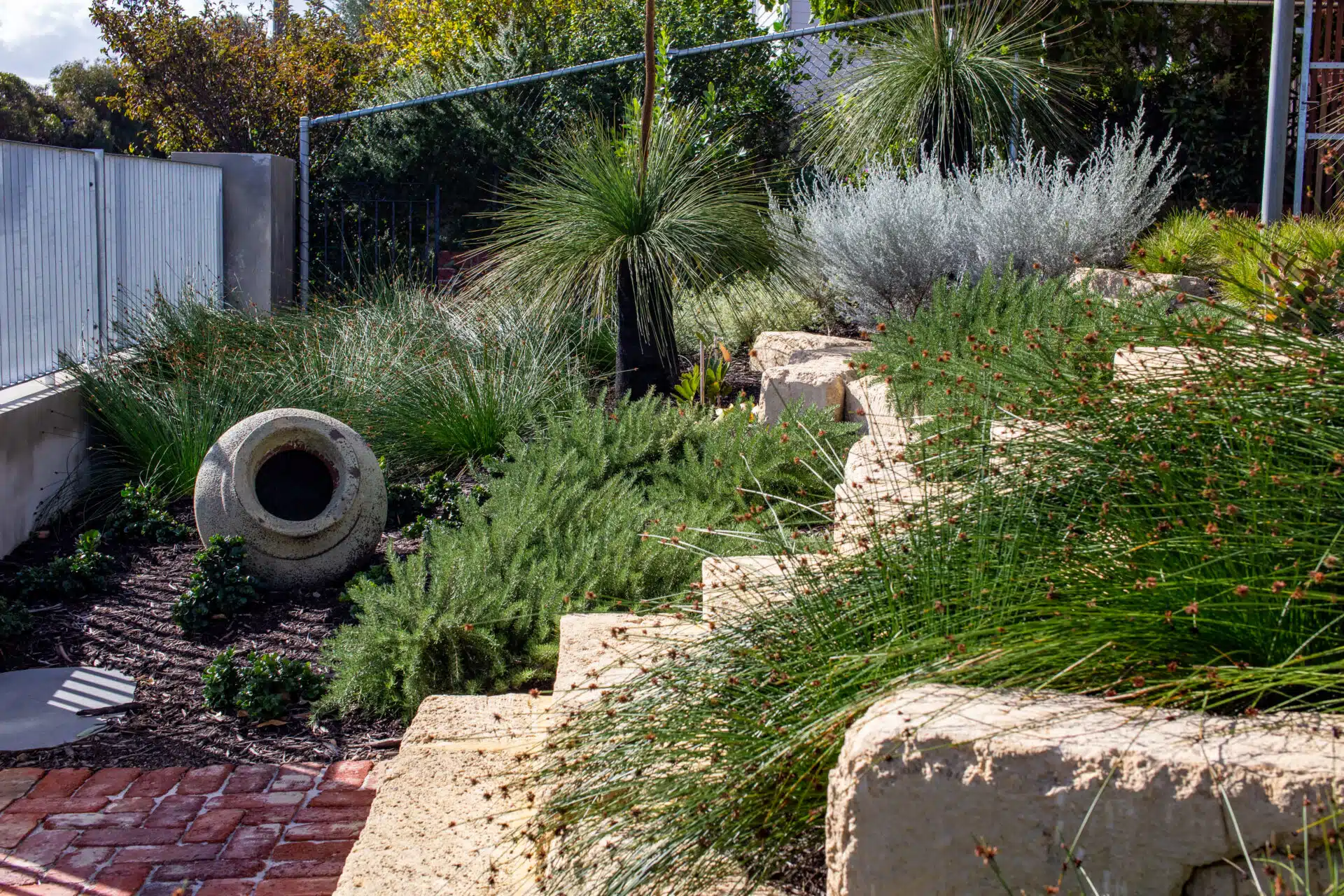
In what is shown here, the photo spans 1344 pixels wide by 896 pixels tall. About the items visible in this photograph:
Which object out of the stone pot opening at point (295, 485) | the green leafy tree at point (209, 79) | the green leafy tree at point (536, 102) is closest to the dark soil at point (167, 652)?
the stone pot opening at point (295, 485)

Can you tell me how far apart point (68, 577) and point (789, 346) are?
13.0 feet

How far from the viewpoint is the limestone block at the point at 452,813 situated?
2221 millimetres

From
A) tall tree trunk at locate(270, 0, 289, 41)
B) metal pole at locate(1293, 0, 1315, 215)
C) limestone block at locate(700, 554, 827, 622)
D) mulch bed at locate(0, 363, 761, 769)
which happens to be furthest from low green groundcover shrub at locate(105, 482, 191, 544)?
tall tree trunk at locate(270, 0, 289, 41)

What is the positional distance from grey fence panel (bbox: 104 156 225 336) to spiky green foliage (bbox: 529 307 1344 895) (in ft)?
20.5

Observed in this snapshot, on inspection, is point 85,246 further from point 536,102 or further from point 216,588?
point 536,102

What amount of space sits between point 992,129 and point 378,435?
488 cm

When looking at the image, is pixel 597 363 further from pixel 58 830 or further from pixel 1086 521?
pixel 1086 521

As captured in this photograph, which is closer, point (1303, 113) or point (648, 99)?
point (648, 99)

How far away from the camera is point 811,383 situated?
6.08 m

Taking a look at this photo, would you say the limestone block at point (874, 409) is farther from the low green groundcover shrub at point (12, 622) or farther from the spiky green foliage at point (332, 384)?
the low green groundcover shrub at point (12, 622)

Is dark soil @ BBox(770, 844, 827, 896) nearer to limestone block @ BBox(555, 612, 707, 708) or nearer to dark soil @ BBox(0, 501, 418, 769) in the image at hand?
limestone block @ BBox(555, 612, 707, 708)

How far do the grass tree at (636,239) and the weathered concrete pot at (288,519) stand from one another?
70.5 inches

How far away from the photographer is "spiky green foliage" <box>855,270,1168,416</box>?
2.96 m

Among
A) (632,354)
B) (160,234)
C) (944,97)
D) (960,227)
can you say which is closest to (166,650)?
(632,354)
